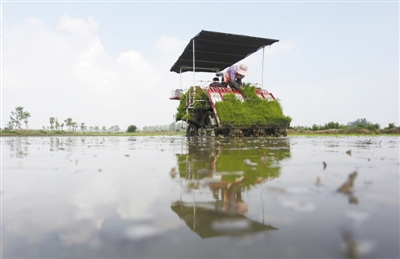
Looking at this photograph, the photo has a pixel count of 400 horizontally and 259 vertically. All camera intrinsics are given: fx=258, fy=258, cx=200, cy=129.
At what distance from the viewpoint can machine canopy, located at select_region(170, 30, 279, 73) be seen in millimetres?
16344

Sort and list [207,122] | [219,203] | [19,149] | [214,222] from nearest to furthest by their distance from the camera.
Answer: [214,222]
[219,203]
[19,149]
[207,122]

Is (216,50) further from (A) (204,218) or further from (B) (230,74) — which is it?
(A) (204,218)

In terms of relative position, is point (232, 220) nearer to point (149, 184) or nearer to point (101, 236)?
point (101, 236)

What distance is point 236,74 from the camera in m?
17.3

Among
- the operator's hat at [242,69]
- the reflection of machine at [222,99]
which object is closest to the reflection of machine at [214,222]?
the reflection of machine at [222,99]

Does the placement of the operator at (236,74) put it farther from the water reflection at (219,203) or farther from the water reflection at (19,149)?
the water reflection at (219,203)

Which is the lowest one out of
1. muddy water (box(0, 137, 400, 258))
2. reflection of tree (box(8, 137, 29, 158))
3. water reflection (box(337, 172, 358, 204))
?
reflection of tree (box(8, 137, 29, 158))

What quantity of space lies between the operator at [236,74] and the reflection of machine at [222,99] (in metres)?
0.40

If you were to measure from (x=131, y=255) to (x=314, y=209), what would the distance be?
922 mm

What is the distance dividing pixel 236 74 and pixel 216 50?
3540 millimetres

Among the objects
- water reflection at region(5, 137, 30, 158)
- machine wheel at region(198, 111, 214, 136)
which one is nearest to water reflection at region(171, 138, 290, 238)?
water reflection at region(5, 137, 30, 158)

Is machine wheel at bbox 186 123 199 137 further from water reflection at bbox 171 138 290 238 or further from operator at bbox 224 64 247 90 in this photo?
water reflection at bbox 171 138 290 238

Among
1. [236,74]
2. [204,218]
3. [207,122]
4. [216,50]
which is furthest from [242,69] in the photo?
[204,218]

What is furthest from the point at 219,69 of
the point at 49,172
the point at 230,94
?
the point at 49,172
